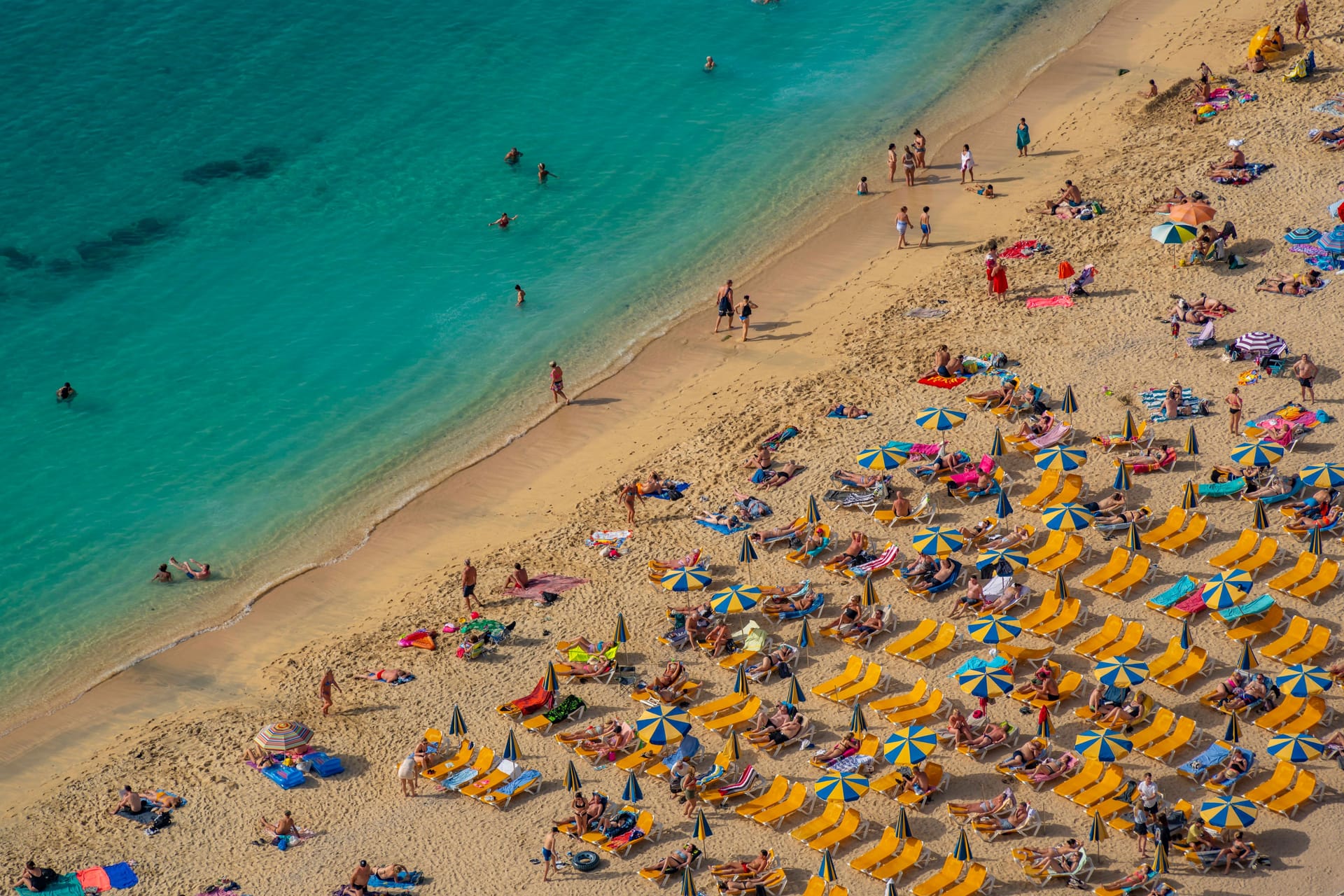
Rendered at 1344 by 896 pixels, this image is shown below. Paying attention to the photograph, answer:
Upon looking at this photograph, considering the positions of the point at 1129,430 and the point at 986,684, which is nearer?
the point at 986,684

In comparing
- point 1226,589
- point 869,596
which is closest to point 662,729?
point 869,596

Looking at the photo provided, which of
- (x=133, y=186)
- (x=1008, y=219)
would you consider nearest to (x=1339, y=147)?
(x=1008, y=219)

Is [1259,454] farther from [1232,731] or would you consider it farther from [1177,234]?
[1177,234]

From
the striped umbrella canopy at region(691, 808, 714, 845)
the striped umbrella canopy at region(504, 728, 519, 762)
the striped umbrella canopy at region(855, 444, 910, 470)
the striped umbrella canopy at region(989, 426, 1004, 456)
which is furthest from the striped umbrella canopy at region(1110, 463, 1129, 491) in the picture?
the striped umbrella canopy at region(504, 728, 519, 762)

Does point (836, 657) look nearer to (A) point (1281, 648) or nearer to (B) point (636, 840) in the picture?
(B) point (636, 840)

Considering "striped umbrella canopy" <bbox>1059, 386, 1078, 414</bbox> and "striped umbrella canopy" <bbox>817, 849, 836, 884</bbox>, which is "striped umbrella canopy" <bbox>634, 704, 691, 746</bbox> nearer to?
"striped umbrella canopy" <bbox>817, 849, 836, 884</bbox>
